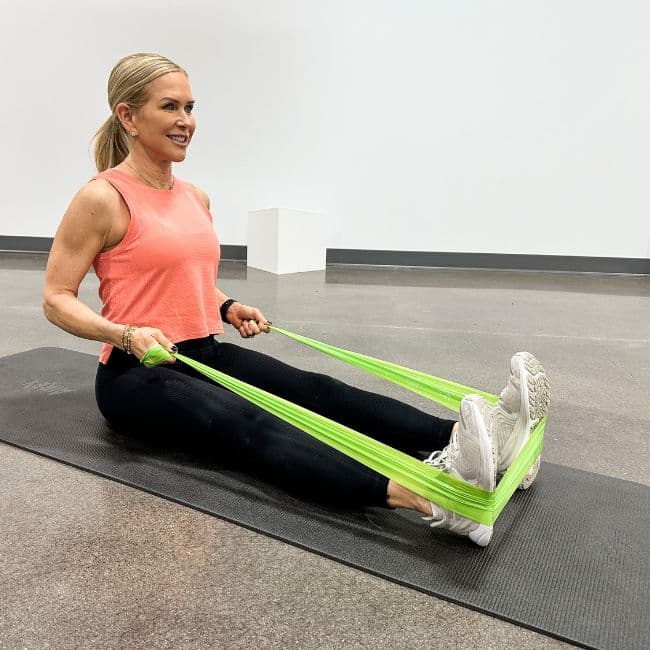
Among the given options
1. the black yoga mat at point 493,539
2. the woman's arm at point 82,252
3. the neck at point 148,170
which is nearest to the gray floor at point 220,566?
the black yoga mat at point 493,539

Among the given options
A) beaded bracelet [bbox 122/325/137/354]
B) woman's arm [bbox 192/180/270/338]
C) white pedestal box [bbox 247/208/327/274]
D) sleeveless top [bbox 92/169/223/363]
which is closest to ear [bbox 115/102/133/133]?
sleeveless top [bbox 92/169/223/363]

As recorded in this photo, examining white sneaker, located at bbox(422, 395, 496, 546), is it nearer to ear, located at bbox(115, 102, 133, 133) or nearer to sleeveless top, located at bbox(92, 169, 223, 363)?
sleeveless top, located at bbox(92, 169, 223, 363)

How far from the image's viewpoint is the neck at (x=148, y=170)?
173cm

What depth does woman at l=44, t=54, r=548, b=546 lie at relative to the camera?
56.1 inches

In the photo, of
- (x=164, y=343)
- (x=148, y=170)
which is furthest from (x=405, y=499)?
(x=148, y=170)

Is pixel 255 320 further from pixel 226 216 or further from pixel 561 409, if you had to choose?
pixel 226 216

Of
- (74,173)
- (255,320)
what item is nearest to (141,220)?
(255,320)

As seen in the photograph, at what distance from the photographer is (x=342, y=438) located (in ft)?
4.36

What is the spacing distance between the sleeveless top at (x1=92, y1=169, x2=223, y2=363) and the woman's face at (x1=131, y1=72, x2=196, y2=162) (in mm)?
118

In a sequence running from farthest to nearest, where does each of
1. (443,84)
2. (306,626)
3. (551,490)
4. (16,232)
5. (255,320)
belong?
1. (16,232)
2. (443,84)
3. (255,320)
4. (551,490)
5. (306,626)

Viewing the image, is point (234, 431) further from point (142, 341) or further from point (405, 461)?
point (405, 461)

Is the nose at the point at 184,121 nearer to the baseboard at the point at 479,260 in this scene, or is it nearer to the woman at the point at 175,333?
the woman at the point at 175,333

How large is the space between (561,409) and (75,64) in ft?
21.5

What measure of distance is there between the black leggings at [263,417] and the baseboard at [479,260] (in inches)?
195
